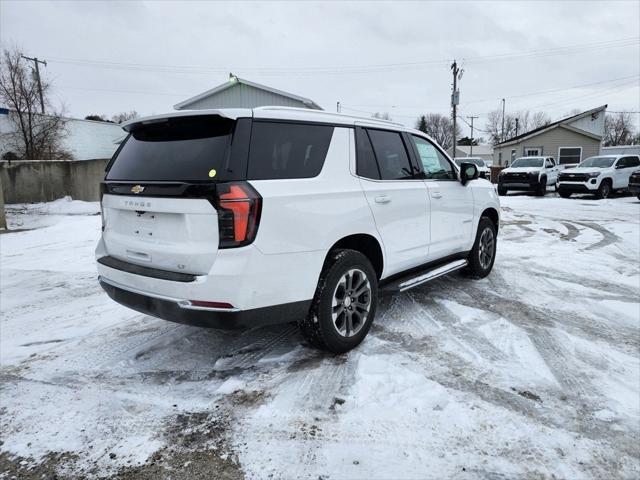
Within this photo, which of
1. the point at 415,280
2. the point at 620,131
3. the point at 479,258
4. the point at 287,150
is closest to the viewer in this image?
the point at 287,150

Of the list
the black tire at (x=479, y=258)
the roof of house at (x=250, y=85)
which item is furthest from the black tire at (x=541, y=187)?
the black tire at (x=479, y=258)

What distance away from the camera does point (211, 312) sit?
2.76 meters

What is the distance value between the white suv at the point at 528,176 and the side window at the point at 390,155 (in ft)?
58.5

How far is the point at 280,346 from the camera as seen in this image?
3.68 metres

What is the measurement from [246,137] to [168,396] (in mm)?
1857

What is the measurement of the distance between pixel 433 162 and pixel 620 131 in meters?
90.1

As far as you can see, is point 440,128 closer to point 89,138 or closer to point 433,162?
point 89,138

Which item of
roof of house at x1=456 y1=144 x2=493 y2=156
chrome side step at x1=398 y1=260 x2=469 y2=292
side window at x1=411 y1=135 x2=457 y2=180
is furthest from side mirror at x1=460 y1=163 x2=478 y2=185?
roof of house at x1=456 y1=144 x2=493 y2=156

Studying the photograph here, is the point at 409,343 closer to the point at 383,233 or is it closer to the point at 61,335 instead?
the point at 383,233

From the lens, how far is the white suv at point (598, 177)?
59.1ft

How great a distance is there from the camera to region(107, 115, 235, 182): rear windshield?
280 cm

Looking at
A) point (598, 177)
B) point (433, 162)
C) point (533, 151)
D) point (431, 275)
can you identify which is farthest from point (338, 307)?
point (533, 151)

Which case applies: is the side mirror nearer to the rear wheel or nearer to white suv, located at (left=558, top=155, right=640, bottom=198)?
white suv, located at (left=558, top=155, right=640, bottom=198)

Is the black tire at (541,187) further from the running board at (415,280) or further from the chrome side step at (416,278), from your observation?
the running board at (415,280)
